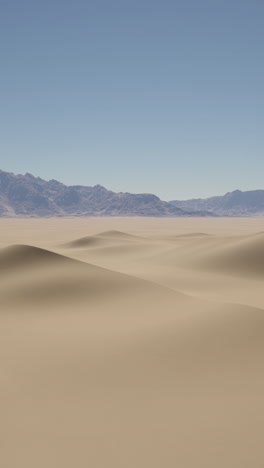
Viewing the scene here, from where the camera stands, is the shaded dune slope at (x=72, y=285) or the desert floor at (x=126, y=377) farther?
the shaded dune slope at (x=72, y=285)

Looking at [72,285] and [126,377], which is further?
[72,285]

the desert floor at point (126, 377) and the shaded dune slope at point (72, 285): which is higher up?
the shaded dune slope at point (72, 285)

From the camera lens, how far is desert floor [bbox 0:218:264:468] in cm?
607

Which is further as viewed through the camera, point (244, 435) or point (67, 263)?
point (67, 263)

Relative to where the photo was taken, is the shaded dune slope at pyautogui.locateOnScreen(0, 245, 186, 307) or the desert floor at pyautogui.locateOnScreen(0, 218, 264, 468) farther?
the shaded dune slope at pyautogui.locateOnScreen(0, 245, 186, 307)

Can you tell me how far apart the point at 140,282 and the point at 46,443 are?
11.7 meters

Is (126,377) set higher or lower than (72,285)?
lower

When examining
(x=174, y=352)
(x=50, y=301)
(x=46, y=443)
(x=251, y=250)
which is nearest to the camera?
(x=46, y=443)

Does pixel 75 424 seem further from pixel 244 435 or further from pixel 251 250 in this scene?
pixel 251 250

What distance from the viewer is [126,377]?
8.69 m

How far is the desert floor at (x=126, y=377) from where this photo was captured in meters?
6.07

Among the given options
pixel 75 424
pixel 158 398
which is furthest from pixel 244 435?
pixel 75 424

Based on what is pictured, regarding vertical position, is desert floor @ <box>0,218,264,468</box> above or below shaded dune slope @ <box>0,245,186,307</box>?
below

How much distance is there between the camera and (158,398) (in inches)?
302
